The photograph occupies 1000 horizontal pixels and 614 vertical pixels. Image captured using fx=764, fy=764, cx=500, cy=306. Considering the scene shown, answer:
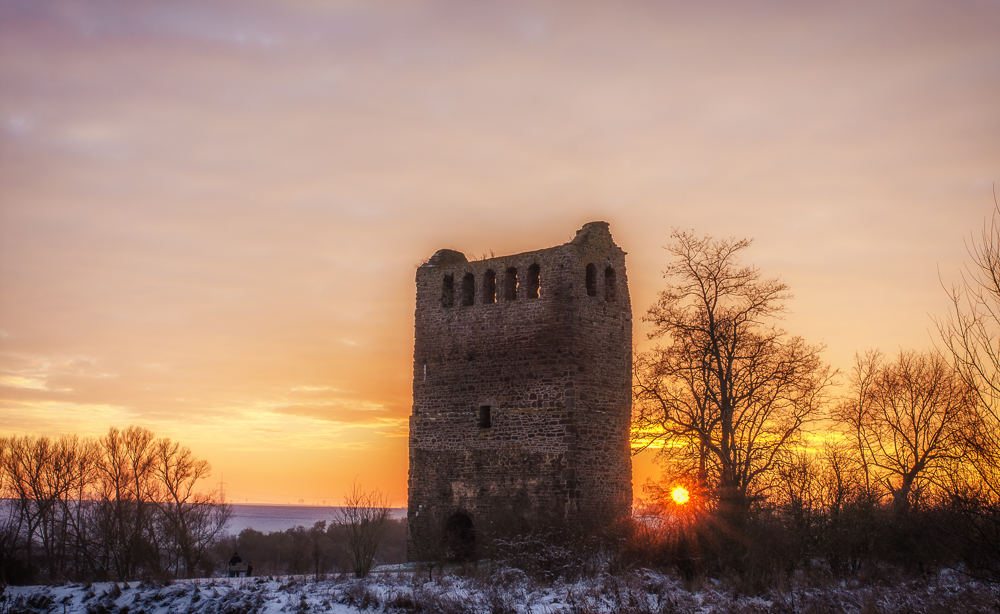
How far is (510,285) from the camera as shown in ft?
78.8

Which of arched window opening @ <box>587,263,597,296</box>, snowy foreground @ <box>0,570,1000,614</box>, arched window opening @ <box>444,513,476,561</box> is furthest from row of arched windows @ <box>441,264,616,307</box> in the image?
snowy foreground @ <box>0,570,1000,614</box>

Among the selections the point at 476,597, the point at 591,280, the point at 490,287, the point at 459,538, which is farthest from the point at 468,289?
the point at 476,597

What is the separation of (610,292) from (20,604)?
1739 centimetres

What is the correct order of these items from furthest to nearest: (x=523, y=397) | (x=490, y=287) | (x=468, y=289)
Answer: (x=468, y=289), (x=490, y=287), (x=523, y=397)

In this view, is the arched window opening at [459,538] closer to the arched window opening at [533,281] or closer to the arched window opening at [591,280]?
the arched window opening at [533,281]

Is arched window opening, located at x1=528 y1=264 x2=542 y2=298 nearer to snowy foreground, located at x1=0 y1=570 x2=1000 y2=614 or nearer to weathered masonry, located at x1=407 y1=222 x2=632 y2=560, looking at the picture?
weathered masonry, located at x1=407 y1=222 x2=632 y2=560

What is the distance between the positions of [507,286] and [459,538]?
25.8 ft

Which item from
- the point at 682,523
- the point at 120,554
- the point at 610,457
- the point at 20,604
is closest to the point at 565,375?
the point at 610,457

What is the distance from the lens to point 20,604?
58.2ft

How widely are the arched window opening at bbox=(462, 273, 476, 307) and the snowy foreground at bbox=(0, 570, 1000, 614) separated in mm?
8833

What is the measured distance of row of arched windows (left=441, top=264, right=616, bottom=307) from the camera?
926 inches

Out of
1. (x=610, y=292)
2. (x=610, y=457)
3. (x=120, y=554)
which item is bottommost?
(x=120, y=554)

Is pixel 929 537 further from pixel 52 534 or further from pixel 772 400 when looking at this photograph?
pixel 52 534

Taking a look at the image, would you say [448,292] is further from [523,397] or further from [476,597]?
[476,597]
